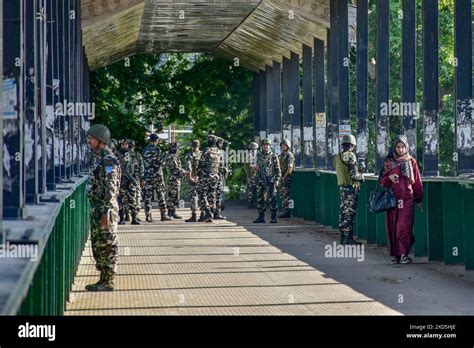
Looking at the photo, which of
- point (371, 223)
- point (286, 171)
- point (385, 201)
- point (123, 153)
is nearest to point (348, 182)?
point (371, 223)

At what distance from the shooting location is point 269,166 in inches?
1094

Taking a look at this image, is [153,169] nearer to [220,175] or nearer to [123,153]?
[220,175]

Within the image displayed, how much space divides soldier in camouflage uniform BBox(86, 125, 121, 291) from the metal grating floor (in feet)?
1.00

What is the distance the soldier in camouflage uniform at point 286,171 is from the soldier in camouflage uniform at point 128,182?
3912 millimetres

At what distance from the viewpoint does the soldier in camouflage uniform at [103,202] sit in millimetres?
13383

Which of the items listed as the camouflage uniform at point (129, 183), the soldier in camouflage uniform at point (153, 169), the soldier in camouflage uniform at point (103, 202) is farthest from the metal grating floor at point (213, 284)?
the soldier in camouflage uniform at point (153, 169)

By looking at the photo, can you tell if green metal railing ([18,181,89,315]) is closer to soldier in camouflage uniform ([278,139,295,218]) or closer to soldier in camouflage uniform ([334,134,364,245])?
soldier in camouflage uniform ([334,134,364,245])

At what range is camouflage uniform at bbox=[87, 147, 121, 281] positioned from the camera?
1340cm

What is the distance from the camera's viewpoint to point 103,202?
13.6m

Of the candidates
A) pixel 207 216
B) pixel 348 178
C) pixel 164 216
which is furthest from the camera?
pixel 164 216

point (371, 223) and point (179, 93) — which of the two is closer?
point (371, 223)

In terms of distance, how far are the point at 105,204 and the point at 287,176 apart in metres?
16.7
